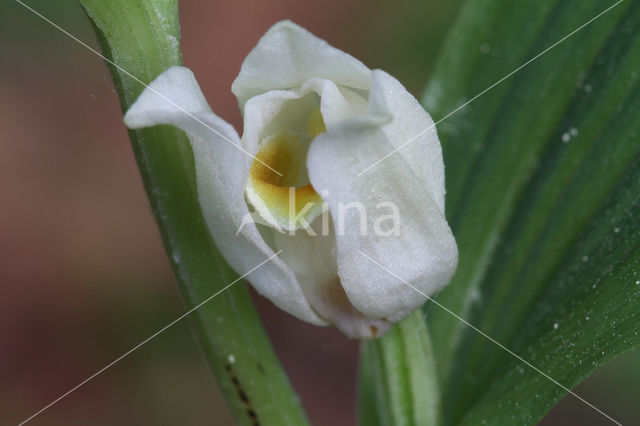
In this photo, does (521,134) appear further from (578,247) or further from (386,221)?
(386,221)

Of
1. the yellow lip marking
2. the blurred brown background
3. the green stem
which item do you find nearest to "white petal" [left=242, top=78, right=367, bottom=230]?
the yellow lip marking

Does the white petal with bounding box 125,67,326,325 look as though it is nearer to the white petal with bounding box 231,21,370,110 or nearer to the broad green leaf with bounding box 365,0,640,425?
the white petal with bounding box 231,21,370,110

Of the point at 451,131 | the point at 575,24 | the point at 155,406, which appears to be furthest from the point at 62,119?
the point at 575,24

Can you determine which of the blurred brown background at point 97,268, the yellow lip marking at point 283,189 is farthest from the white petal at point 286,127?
the blurred brown background at point 97,268

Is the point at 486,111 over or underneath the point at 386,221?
underneath

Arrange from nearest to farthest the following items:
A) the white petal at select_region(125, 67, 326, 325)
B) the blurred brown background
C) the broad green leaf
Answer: the white petal at select_region(125, 67, 326, 325) < the broad green leaf < the blurred brown background

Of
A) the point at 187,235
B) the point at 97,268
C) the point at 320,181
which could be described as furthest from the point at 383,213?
the point at 97,268

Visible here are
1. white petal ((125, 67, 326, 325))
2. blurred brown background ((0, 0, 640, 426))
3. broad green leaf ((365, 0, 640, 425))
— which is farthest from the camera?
blurred brown background ((0, 0, 640, 426))
